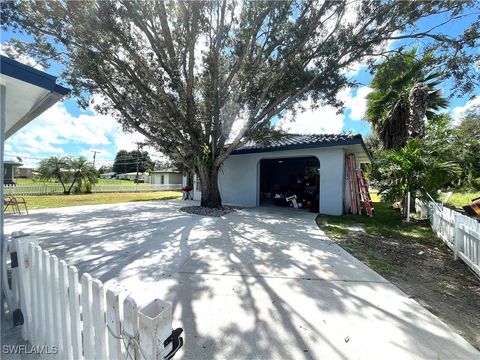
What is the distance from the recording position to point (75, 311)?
151 cm

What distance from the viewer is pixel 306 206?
34.9 feet

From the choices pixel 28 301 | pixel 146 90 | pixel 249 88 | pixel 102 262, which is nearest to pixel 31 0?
pixel 146 90

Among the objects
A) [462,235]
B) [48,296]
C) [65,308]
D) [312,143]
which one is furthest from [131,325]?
[312,143]

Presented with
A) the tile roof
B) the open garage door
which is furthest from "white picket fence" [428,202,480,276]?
the open garage door

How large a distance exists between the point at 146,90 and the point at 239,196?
6553 millimetres

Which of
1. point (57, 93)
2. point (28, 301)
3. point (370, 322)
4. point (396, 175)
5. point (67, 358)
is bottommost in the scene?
point (370, 322)

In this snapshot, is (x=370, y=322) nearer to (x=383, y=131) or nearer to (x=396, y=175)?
(x=396, y=175)

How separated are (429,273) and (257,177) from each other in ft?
26.9

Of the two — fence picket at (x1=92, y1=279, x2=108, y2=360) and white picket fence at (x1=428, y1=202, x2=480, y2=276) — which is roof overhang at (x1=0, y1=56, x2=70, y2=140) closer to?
fence picket at (x1=92, y1=279, x2=108, y2=360)

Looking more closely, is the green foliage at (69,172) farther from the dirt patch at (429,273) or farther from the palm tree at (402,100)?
the palm tree at (402,100)

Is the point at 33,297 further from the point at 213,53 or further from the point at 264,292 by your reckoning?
the point at 213,53

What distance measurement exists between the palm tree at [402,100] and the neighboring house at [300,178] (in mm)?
1823

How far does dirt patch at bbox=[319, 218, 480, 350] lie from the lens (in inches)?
99.8

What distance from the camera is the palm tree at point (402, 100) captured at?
Answer: 8.00m
